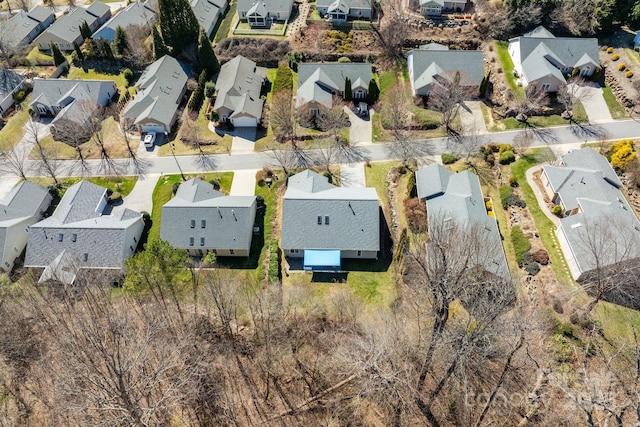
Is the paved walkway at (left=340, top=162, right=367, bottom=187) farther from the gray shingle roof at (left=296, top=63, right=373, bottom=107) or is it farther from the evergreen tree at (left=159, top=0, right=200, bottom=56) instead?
the evergreen tree at (left=159, top=0, right=200, bottom=56)

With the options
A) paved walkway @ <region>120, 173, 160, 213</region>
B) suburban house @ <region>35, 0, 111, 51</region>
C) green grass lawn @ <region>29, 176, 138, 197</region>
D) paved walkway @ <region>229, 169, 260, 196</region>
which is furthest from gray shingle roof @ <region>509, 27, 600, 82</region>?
suburban house @ <region>35, 0, 111, 51</region>

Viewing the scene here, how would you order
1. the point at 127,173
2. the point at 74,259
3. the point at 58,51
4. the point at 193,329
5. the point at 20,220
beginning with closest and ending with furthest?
the point at 193,329 → the point at 74,259 → the point at 20,220 → the point at 127,173 → the point at 58,51

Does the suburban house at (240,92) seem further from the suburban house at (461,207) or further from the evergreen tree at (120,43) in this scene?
the suburban house at (461,207)

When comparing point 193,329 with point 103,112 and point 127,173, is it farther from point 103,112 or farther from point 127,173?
point 103,112

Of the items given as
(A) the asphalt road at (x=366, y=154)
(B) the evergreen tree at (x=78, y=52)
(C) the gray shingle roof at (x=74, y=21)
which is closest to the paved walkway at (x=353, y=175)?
(A) the asphalt road at (x=366, y=154)

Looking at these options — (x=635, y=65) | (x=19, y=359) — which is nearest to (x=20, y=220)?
(x=19, y=359)

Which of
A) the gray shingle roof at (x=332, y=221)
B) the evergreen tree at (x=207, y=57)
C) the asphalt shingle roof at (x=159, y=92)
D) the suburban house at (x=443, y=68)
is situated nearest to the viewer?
the gray shingle roof at (x=332, y=221)

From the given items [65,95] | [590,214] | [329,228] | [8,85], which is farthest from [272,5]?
[590,214]
